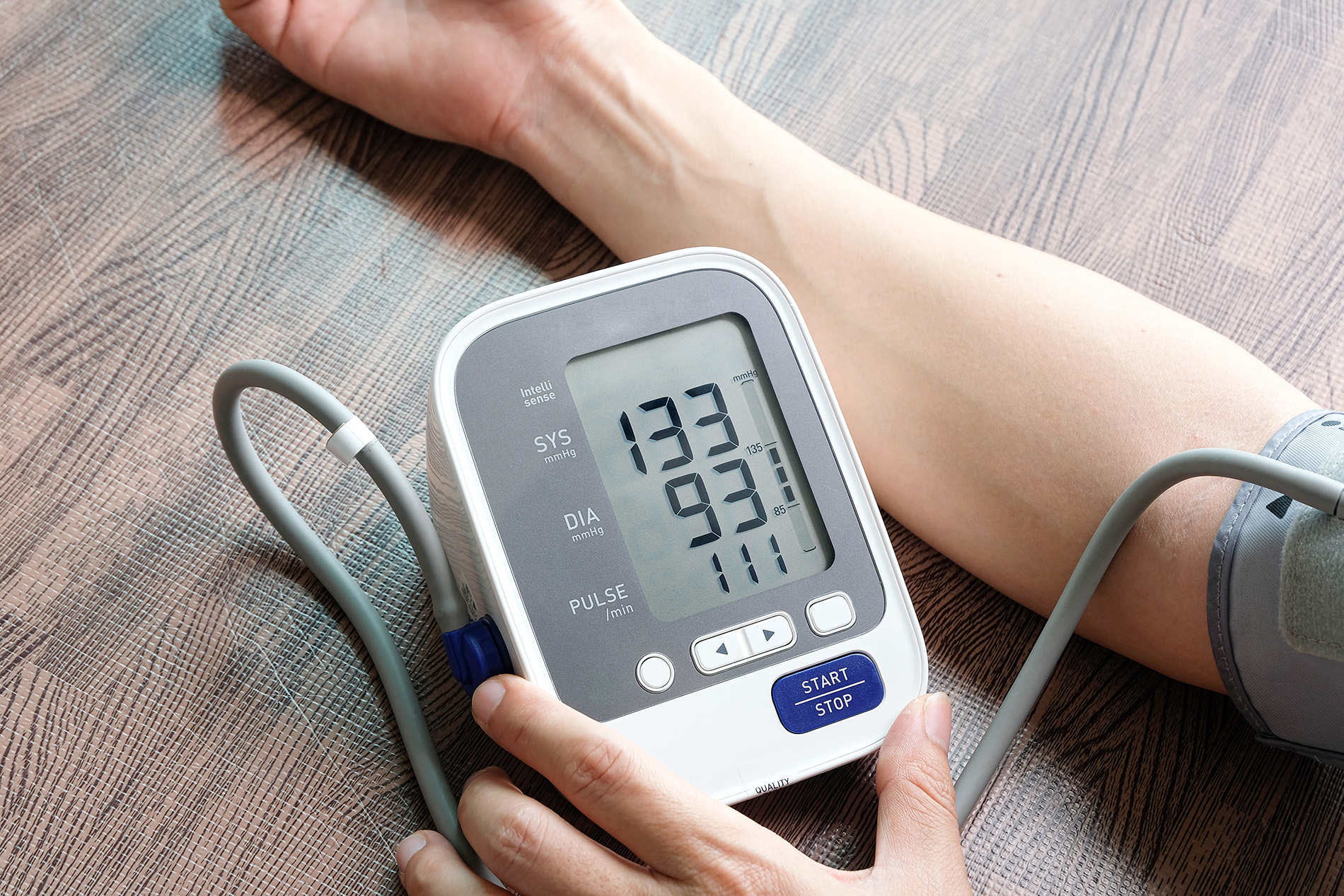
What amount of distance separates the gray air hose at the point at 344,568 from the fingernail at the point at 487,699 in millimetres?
84

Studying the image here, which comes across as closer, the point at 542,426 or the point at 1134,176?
the point at 542,426

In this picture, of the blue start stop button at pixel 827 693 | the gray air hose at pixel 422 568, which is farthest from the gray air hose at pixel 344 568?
the blue start stop button at pixel 827 693

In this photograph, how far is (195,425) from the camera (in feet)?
2.19

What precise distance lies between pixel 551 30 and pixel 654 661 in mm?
549

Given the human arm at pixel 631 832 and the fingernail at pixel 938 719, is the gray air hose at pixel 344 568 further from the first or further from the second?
the fingernail at pixel 938 719

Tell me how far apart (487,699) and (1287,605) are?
0.47 metres

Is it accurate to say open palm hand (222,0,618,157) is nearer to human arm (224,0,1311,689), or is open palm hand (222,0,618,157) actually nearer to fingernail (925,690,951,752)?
human arm (224,0,1311,689)

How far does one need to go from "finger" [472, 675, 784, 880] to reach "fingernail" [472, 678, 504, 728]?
0.01m

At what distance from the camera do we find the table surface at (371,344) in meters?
0.60

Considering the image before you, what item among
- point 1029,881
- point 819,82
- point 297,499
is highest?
point 819,82

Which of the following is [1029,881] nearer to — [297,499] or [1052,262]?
[1052,262]

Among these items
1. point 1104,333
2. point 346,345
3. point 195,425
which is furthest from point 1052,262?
point 195,425

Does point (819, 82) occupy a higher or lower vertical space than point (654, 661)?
higher

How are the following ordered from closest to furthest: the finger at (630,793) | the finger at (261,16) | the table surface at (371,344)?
the finger at (630,793) → the table surface at (371,344) → the finger at (261,16)
